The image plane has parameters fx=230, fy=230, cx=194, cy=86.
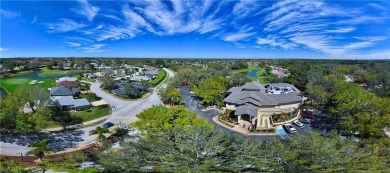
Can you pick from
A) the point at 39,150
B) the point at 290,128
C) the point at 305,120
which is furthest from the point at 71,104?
the point at 305,120

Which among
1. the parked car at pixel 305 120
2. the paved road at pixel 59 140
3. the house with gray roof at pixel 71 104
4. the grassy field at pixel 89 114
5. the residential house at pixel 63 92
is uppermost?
the residential house at pixel 63 92

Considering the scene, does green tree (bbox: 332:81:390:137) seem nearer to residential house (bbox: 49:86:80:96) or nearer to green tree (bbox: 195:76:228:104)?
green tree (bbox: 195:76:228:104)

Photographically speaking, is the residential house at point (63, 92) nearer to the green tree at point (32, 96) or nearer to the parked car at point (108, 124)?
the green tree at point (32, 96)

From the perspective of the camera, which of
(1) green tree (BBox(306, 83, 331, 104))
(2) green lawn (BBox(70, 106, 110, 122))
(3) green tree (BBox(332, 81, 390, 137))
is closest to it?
(3) green tree (BBox(332, 81, 390, 137))

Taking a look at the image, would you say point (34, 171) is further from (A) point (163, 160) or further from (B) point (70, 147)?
(A) point (163, 160)

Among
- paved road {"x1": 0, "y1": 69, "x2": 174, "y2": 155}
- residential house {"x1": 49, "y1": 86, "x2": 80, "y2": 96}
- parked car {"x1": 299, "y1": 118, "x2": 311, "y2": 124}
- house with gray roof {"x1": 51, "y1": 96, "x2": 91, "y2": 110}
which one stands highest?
residential house {"x1": 49, "y1": 86, "x2": 80, "y2": 96}

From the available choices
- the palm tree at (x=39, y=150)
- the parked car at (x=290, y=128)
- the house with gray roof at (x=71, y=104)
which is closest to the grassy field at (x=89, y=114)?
the house with gray roof at (x=71, y=104)

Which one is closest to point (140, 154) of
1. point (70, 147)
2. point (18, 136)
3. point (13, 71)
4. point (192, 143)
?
point (192, 143)

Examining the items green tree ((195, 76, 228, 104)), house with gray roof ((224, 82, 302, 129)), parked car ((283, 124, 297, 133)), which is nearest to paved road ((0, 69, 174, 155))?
green tree ((195, 76, 228, 104))
